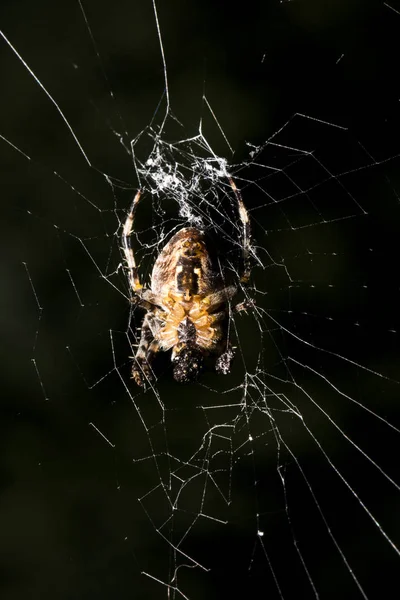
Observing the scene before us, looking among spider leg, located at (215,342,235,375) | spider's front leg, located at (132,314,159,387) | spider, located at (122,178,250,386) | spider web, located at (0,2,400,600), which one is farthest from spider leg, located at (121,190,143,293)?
spider web, located at (0,2,400,600)

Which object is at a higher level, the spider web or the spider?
the spider

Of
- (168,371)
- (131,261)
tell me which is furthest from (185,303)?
(168,371)

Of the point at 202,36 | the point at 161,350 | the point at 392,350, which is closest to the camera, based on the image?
the point at 161,350

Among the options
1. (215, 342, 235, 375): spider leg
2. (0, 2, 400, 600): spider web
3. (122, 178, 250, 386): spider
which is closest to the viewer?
(122, 178, 250, 386): spider

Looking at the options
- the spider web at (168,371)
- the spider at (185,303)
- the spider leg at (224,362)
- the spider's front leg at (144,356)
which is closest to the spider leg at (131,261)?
the spider at (185,303)

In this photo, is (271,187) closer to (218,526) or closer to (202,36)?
(202,36)

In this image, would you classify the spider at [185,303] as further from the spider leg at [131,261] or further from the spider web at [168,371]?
the spider web at [168,371]

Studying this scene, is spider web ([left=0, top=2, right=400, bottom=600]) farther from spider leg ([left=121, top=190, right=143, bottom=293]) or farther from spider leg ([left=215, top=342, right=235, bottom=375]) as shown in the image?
spider leg ([left=121, top=190, right=143, bottom=293])

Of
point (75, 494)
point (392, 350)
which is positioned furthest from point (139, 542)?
point (392, 350)
